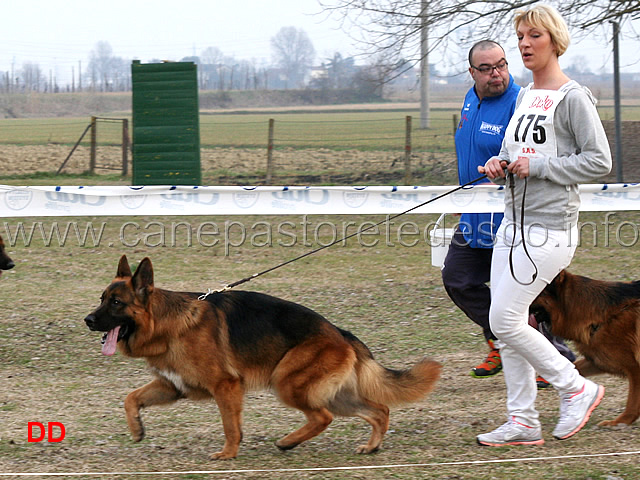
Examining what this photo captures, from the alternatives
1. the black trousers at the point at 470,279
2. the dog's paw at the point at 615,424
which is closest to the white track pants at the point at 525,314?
the dog's paw at the point at 615,424

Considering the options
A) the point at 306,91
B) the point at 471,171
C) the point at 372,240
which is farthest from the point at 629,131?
the point at 306,91

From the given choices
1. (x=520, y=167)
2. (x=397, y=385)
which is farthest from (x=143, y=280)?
(x=520, y=167)

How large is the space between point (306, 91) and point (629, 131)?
4495 cm

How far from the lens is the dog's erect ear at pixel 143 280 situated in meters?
4.16

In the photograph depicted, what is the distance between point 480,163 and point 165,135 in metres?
10.6

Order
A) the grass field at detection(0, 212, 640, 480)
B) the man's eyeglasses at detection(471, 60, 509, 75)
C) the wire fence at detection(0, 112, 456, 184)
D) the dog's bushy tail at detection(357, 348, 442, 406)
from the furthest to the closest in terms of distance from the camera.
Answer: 1. the wire fence at detection(0, 112, 456, 184)
2. the man's eyeglasses at detection(471, 60, 509, 75)
3. the dog's bushy tail at detection(357, 348, 442, 406)
4. the grass field at detection(0, 212, 640, 480)

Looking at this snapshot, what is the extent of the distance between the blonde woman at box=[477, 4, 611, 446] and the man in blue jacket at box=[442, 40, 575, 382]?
3.62 ft

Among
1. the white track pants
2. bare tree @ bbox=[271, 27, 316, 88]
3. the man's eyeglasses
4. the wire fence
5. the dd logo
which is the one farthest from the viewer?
bare tree @ bbox=[271, 27, 316, 88]

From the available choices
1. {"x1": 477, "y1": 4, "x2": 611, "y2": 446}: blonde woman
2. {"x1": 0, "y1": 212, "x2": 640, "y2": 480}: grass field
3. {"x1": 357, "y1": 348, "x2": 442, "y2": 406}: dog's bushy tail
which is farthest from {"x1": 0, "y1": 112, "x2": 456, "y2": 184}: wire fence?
{"x1": 477, "y1": 4, "x2": 611, "y2": 446}: blonde woman

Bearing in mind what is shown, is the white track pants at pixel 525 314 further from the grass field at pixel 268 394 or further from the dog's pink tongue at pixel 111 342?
the dog's pink tongue at pixel 111 342

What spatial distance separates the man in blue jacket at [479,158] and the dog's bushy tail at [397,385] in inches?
49.4

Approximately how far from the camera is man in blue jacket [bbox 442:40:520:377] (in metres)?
5.07

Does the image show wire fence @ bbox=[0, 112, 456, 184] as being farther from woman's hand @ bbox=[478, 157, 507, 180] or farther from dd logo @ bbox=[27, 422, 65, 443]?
woman's hand @ bbox=[478, 157, 507, 180]

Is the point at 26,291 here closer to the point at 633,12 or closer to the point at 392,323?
the point at 392,323
